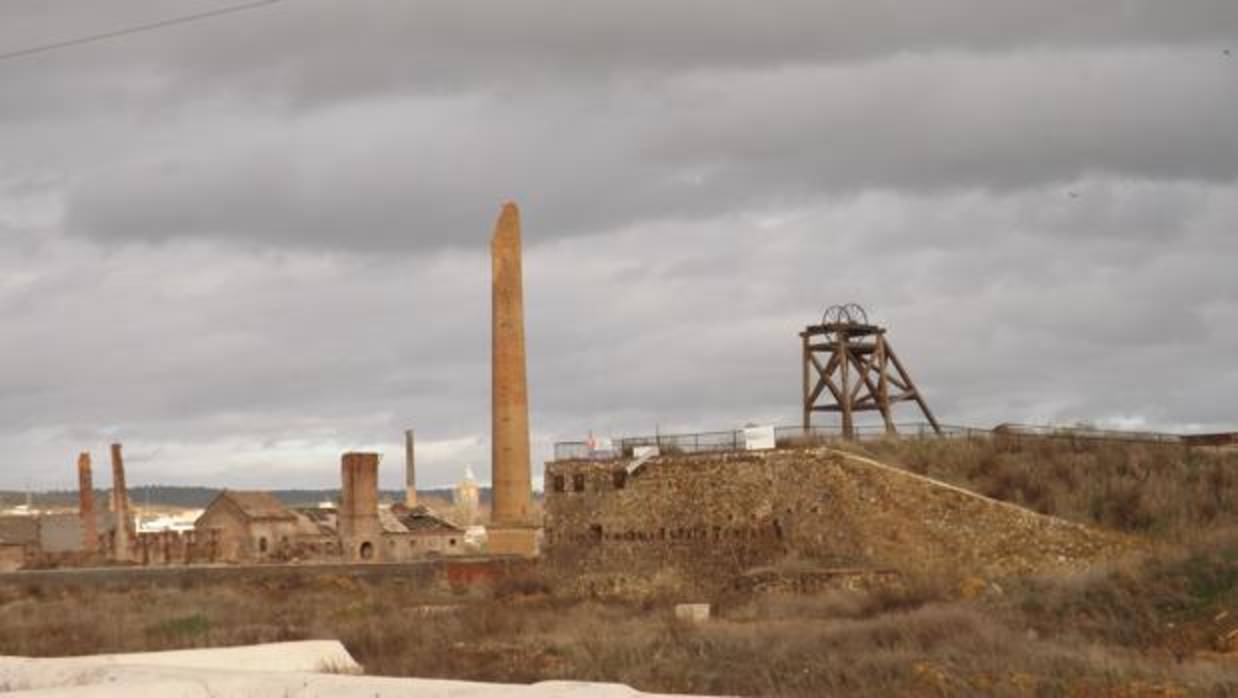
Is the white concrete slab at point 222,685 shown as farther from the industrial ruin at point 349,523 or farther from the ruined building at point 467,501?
the ruined building at point 467,501

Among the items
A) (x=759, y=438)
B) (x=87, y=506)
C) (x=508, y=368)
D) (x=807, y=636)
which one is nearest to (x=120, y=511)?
(x=87, y=506)

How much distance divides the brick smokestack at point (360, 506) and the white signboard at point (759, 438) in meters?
22.9

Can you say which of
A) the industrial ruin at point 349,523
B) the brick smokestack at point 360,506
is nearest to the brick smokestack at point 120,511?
the industrial ruin at point 349,523

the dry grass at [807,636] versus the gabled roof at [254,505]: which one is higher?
the gabled roof at [254,505]

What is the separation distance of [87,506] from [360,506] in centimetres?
1613

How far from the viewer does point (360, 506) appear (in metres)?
52.5

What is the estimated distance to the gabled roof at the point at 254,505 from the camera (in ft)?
219

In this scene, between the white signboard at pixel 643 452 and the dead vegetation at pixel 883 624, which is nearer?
the dead vegetation at pixel 883 624

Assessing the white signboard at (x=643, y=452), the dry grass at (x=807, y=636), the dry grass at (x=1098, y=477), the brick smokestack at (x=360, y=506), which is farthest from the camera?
the brick smokestack at (x=360, y=506)

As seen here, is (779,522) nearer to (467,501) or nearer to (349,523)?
(349,523)

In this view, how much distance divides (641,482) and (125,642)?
12.9m

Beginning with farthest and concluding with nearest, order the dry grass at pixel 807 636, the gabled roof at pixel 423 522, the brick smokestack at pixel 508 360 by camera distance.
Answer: the gabled roof at pixel 423 522 < the brick smokestack at pixel 508 360 < the dry grass at pixel 807 636

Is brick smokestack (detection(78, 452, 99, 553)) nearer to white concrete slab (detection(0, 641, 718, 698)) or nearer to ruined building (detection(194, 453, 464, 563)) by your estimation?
ruined building (detection(194, 453, 464, 563))

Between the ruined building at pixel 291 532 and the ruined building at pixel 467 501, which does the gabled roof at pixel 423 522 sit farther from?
the ruined building at pixel 467 501
